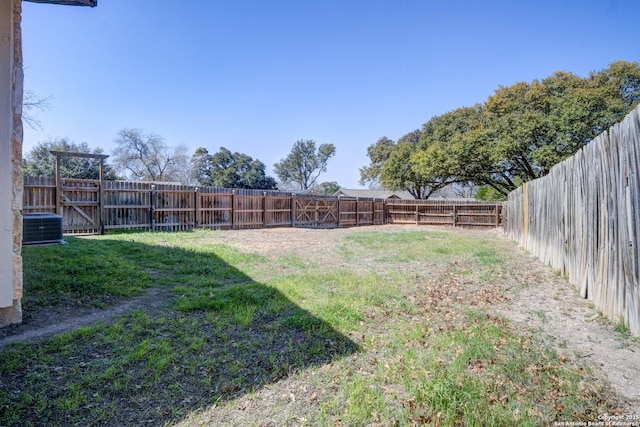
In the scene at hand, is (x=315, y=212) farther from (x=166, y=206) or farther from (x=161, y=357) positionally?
(x=161, y=357)

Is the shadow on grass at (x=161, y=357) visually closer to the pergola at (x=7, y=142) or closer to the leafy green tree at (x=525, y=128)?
the pergola at (x=7, y=142)

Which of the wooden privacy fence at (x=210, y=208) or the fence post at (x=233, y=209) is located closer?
the wooden privacy fence at (x=210, y=208)

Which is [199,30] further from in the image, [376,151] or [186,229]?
[376,151]

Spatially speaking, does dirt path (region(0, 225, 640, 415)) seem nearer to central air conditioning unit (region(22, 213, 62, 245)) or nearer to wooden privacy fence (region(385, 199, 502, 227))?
central air conditioning unit (region(22, 213, 62, 245))

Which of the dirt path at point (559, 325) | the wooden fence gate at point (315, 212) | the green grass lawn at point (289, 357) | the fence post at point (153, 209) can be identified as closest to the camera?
the green grass lawn at point (289, 357)

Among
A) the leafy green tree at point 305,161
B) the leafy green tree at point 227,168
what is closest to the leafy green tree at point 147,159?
the leafy green tree at point 227,168

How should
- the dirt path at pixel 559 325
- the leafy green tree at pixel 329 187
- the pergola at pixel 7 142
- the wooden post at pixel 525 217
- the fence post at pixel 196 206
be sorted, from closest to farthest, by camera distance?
the pergola at pixel 7 142 → the dirt path at pixel 559 325 → the wooden post at pixel 525 217 → the fence post at pixel 196 206 → the leafy green tree at pixel 329 187

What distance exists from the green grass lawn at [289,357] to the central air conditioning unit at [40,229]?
164 centimetres

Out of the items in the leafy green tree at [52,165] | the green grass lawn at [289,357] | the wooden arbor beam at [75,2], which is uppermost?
the leafy green tree at [52,165]

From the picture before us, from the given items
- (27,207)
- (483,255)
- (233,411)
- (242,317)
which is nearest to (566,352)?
(233,411)

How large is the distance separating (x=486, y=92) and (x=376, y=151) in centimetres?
1787

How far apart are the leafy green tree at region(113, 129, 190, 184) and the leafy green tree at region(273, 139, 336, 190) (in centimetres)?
1909

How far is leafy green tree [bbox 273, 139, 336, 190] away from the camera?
176 feet

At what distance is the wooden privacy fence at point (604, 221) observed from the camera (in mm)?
3037
